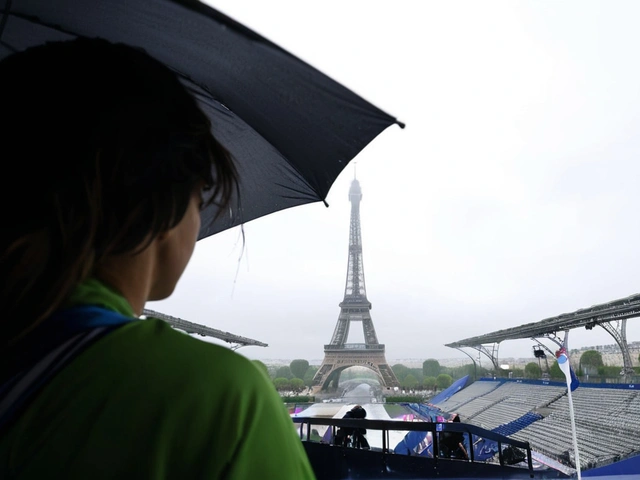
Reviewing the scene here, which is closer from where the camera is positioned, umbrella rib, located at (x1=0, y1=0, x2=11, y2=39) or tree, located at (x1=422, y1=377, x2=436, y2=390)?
umbrella rib, located at (x1=0, y1=0, x2=11, y2=39)

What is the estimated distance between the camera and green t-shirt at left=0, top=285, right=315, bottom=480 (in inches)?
15.0

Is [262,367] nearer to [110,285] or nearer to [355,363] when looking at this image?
[110,285]

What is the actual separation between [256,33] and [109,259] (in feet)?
2.81

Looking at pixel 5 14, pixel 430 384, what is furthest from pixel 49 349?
pixel 430 384

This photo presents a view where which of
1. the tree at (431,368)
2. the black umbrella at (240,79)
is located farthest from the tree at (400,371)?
the black umbrella at (240,79)

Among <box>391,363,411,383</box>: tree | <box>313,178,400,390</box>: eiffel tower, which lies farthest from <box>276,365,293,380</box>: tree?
<box>391,363,411,383</box>: tree

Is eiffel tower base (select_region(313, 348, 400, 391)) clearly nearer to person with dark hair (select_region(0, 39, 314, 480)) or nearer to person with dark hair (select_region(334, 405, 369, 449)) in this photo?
person with dark hair (select_region(334, 405, 369, 449))

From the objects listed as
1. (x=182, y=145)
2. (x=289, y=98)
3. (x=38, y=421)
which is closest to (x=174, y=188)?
(x=182, y=145)

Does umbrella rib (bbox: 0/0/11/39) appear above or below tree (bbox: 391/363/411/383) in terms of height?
above

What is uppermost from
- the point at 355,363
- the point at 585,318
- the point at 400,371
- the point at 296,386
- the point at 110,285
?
A: the point at 585,318

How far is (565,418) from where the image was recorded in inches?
640

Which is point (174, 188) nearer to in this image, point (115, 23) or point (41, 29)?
point (115, 23)

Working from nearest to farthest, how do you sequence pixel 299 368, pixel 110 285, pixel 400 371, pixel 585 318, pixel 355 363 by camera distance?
pixel 110 285
pixel 585 318
pixel 355 363
pixel 299 368
pixel 400 371

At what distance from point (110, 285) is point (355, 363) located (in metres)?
42.3
